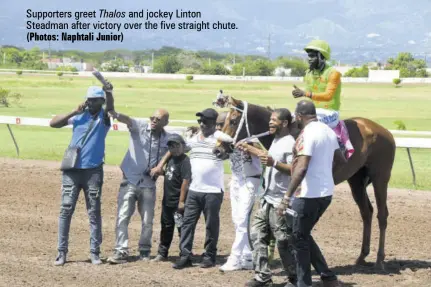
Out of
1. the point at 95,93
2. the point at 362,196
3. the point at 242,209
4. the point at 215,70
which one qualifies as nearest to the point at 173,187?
the point at 242,209

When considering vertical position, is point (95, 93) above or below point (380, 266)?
above

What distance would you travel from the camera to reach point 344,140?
992cm

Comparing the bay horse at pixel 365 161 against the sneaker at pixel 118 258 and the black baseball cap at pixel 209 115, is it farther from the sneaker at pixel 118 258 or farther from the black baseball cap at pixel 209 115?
the sneaker at pixel 118 258

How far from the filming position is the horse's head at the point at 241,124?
896cm

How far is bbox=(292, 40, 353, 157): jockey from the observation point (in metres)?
9.44

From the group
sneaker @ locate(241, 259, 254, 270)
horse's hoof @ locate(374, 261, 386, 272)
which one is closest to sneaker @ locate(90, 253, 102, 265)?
sneaker @ locate(241, 259, 254, 270)

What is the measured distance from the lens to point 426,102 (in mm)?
52375

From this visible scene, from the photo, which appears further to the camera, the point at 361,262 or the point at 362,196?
the point at 362,196

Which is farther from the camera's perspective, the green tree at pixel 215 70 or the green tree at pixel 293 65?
the green tree at pixel 293 65

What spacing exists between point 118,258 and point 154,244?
1.28m

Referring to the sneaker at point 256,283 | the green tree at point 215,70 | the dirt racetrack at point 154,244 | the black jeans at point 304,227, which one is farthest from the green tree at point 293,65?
the black jeans at point 304,227

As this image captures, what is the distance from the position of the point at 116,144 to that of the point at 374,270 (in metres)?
14.8

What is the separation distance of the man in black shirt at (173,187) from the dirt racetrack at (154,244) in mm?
334

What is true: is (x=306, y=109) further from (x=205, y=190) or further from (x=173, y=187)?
(x=173, y=187)
